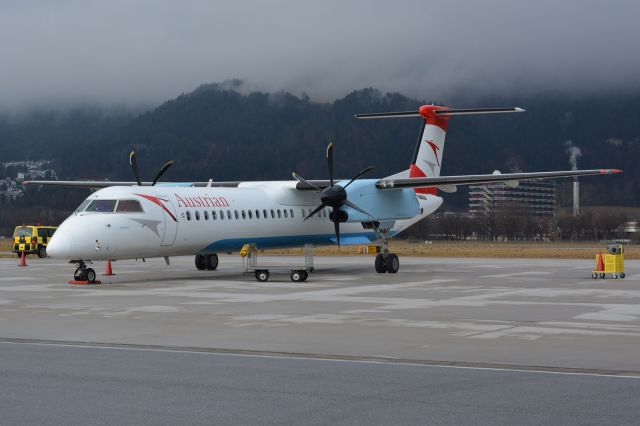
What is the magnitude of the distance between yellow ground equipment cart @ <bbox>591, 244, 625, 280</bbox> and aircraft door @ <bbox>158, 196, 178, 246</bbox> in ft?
46.8

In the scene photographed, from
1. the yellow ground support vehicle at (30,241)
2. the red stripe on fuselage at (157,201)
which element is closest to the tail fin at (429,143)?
the red stripe on fuselage at (157,201)

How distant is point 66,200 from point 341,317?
185 m

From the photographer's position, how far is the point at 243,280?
1192 inches

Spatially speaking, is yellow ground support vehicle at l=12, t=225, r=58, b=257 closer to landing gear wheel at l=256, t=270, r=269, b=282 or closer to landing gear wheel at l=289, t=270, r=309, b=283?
landing gear wheel at l=256, t=270, r=269, b=282

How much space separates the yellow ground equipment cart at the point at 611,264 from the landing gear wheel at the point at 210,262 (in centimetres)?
1462

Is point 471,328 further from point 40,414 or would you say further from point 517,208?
point 517,208

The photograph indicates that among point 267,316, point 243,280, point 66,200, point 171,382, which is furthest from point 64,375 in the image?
point 66,200

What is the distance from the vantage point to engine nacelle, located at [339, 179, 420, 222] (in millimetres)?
34406

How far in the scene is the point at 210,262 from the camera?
119 feet

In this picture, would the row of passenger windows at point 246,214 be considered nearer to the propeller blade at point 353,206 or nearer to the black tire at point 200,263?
the propeller blade at point 353,206

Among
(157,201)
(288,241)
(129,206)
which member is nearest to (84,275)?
(129,206)

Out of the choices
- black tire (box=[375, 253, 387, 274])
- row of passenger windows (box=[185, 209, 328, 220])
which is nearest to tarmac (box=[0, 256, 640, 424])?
row of passenger windows (box=[185, 209, 328, 220])

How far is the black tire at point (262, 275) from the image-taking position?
2950 cm

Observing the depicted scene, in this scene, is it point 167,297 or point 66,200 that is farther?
point 66,200
